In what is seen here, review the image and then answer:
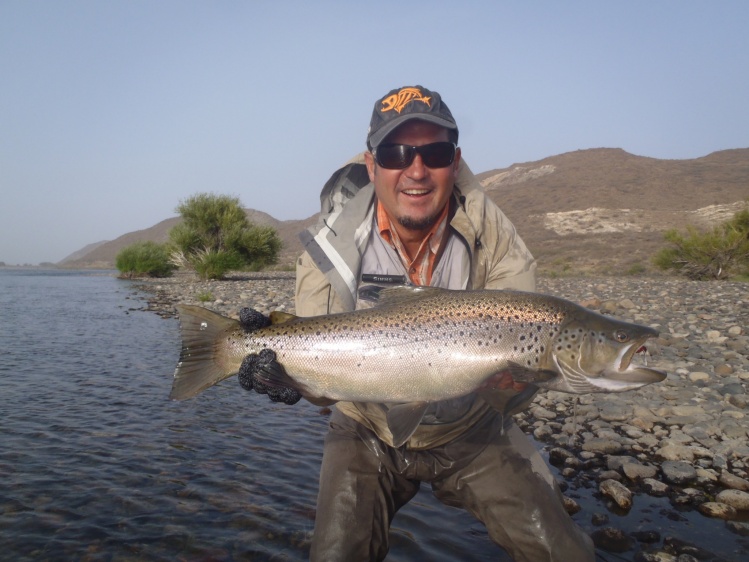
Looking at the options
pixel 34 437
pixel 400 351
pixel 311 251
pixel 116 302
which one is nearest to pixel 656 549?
pixel 400 351

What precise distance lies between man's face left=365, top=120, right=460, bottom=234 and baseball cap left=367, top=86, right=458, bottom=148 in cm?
7

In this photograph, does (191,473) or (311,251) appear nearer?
(311,251)

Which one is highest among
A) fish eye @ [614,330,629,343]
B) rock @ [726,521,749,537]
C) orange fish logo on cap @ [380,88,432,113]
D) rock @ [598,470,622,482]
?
orange fish logo on cap @ [380,88,432,113]

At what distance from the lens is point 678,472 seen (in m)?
4.24

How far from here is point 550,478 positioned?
3256mm

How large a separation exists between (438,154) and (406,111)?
326 mm

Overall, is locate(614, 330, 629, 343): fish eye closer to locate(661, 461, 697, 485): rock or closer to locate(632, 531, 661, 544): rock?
locate(632, 531, 661, 544): rock

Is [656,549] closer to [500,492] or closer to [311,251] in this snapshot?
[500,492]

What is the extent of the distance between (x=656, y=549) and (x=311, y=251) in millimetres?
2705

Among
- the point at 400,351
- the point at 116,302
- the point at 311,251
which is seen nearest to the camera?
the point at 400,351

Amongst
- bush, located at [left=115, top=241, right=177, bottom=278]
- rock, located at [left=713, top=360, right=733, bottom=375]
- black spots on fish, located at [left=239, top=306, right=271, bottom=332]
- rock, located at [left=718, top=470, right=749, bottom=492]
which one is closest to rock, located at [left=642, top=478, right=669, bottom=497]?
rock, located at [left=718, top=470, right=749, bottom=492]

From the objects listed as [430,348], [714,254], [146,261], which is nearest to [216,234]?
[146,261]

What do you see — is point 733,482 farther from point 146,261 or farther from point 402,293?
point 146,261

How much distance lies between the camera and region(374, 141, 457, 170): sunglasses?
3.44 metres
